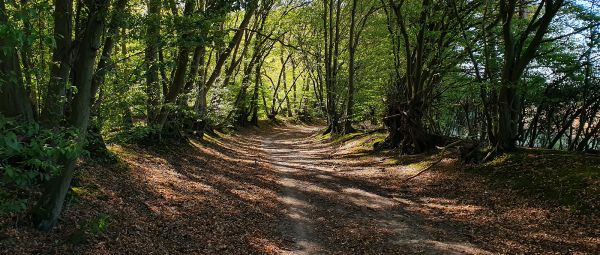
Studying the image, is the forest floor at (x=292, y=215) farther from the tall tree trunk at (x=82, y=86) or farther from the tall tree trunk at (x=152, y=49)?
the tall tree trunk at (x=152, y=49)

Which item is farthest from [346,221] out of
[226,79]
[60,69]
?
[226,79]

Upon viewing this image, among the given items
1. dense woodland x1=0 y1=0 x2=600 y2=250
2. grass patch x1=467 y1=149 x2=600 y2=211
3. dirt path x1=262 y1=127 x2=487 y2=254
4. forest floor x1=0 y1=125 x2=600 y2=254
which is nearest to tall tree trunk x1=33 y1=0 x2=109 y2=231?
dense woodland x1=0 y1=0 x2=600 y2=250

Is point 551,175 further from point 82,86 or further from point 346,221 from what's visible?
point 82,86

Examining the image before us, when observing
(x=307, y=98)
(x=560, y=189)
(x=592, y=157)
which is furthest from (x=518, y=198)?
(x=307, y=98)

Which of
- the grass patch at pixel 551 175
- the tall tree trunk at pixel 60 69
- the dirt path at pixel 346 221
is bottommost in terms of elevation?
the dirt path at pixel 346 221

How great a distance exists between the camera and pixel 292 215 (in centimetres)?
980

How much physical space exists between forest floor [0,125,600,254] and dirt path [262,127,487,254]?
0.02m

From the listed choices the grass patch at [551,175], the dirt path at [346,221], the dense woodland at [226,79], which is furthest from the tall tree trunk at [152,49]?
the grass patch at [551,175]

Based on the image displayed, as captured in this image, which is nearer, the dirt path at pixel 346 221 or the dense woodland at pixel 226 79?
the dense woodland at pixel 226 79

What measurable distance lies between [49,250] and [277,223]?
14.7 ft

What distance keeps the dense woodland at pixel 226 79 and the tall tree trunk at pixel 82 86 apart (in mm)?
18

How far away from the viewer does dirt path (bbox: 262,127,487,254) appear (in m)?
7.66

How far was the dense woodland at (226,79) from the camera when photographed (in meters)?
5.80

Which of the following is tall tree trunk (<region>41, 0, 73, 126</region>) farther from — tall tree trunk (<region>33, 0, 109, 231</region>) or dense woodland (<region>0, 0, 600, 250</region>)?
tall tree trunk (<region>33, 0, 109, 231</region>)
